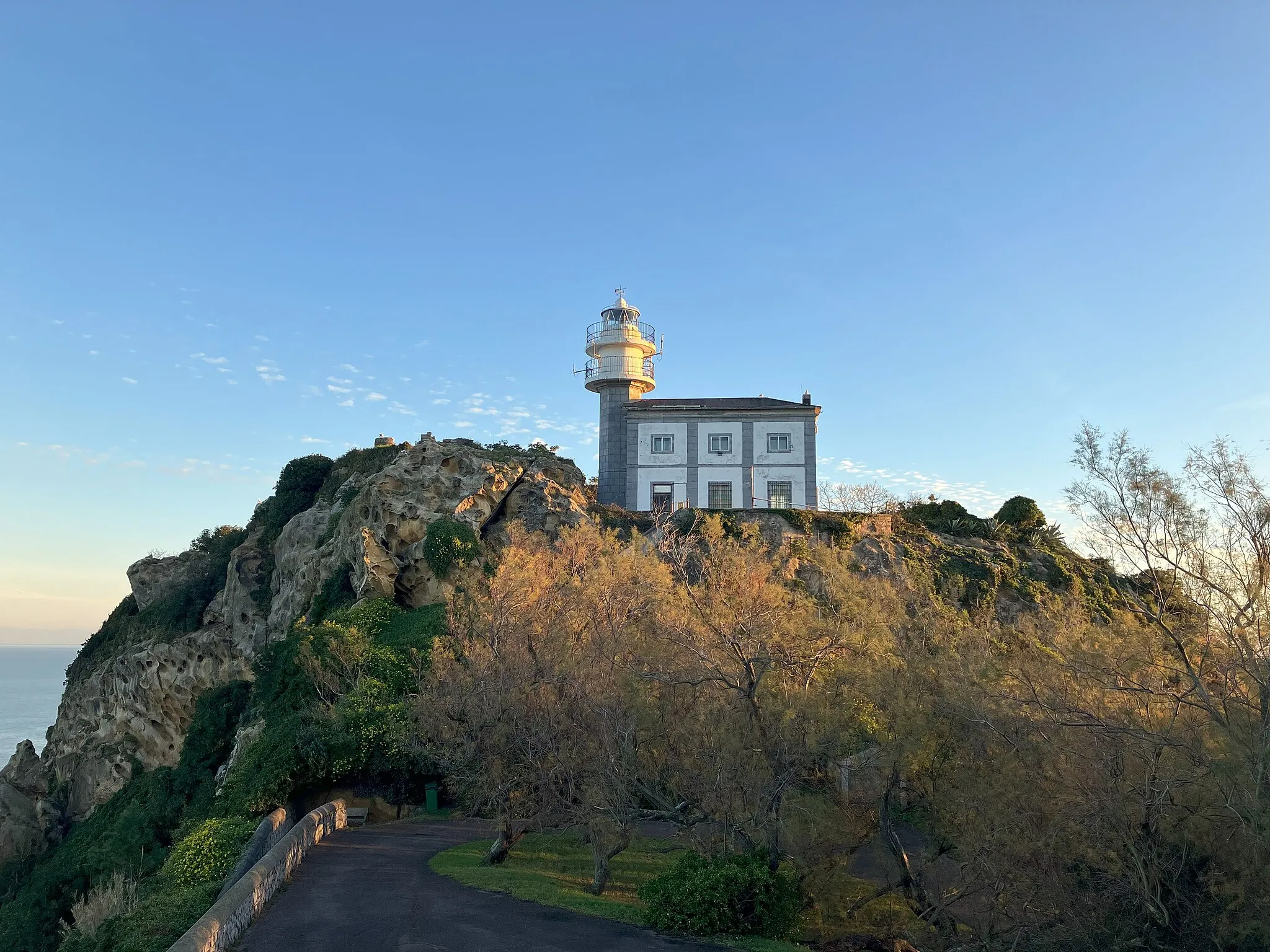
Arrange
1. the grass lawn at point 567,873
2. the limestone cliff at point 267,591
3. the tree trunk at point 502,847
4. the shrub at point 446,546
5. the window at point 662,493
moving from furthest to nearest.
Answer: the window at point 662,493, the limestone cliff at point 267,591, the shrub at point 446,546, the tree trunk at point 502,847, the grass lawn at point 567,873

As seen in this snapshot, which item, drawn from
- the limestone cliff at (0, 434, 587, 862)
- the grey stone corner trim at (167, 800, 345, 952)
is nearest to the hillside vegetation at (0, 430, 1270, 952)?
the grey stone corner trim at (167, 800, 345, 952)

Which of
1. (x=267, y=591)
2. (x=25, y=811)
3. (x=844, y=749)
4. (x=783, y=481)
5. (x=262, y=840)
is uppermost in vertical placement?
(x=783, y=481)

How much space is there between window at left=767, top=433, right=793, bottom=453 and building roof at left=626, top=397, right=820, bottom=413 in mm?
1251

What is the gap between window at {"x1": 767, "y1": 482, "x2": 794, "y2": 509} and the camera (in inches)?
1635

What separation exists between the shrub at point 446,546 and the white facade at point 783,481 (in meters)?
15.9

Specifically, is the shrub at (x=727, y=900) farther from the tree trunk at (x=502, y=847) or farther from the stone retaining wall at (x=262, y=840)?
the stone retaining wall at (x=262, y=840)

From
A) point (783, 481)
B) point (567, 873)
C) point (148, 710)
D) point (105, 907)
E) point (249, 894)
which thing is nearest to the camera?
point (249, 894)

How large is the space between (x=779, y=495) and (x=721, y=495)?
2761 millimetres

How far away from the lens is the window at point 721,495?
41.9 m

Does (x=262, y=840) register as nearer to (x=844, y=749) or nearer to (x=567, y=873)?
(x=567, y=873)

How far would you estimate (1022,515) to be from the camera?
137 feet

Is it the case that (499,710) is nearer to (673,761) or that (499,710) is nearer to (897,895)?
(673,761)

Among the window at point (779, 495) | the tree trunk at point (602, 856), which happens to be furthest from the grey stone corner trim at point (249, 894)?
the window at point (779, 495)

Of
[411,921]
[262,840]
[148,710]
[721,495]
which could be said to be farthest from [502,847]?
[721,495]
